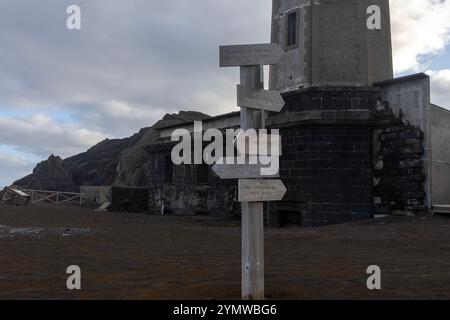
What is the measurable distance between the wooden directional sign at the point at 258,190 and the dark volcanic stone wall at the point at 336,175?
975 cm

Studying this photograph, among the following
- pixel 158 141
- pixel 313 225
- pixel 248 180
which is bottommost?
pixel 313 225

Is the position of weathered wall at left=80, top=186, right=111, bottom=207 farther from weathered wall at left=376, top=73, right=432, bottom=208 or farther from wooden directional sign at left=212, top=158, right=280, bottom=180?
wooden directional sign at left=212, top=158, right=280, bottom=180

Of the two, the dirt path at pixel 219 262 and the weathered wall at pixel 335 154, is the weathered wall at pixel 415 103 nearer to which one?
the weathered wall at pixel 335 154

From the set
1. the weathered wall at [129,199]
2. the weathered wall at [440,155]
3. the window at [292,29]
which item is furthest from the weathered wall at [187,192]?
the weathered wall at [440,155]

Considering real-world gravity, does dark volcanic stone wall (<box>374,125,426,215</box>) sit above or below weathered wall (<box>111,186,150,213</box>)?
above

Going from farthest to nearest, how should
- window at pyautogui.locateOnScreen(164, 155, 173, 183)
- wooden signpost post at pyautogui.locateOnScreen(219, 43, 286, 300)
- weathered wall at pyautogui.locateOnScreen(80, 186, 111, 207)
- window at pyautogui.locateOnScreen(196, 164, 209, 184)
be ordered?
1. weathered wall at pyautogui.locateOnScreen(80, 186, 111, 207)
2. window at pyautogui.locateOnScreen(164, 155, 173, 183)
3. window at pyautogui.locateOnScreen(196, 164, 209, 184)
4. wooden signpost post at pyautogui.locateOnScreen(219, 43, 286, 300)

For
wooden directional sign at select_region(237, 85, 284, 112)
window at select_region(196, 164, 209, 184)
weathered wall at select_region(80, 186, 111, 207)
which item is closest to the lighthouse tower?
window at select_region(196, 164, 209, 184)

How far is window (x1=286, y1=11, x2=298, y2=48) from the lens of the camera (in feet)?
51.3

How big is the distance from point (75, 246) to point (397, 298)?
6.77 metres

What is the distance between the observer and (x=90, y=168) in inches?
2144

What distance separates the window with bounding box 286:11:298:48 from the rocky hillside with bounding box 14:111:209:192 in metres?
30.1

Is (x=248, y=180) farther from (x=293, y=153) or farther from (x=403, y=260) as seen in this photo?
(x=293, y=153)
